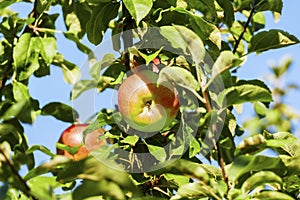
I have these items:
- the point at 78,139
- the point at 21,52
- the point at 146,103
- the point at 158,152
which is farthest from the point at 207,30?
the point at 78,139

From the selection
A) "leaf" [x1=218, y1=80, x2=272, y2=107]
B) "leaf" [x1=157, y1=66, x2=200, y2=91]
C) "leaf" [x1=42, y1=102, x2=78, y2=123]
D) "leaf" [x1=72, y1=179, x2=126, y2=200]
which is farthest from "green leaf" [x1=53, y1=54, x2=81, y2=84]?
"leaf" [x1=72, y1=179, x2=126, y2=200]

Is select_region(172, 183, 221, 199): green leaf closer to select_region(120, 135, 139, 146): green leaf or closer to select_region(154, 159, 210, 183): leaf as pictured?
select_region(154, 159, 210, 183): leaf

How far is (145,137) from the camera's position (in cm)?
179

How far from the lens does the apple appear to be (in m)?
1.74

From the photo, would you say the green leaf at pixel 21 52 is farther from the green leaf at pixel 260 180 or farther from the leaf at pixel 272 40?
the green leaf at pixel 260 180

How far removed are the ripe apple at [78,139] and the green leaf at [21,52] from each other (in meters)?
0.35

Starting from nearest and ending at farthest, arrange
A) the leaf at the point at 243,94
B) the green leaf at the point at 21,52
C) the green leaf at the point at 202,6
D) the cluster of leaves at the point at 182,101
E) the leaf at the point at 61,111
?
the cluster of leaves at the point at 182,101
the leaf at the point at 243,94
the green leaf at the point at 202,6
the green leaf at the point at 21,52
the leaf at the point at 61,111

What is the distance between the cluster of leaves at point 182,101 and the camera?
1153mm

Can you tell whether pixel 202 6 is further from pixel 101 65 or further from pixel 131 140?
pixel 131 140

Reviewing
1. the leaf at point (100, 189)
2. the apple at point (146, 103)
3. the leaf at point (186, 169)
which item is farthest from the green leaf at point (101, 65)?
the leaf at point (100, 189)

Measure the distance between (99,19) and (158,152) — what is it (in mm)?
552

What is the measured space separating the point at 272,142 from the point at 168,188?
1.54 feet

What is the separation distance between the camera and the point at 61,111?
2.44 meters

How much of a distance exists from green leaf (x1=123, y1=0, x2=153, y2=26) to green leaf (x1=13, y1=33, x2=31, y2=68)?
550 millimetres
